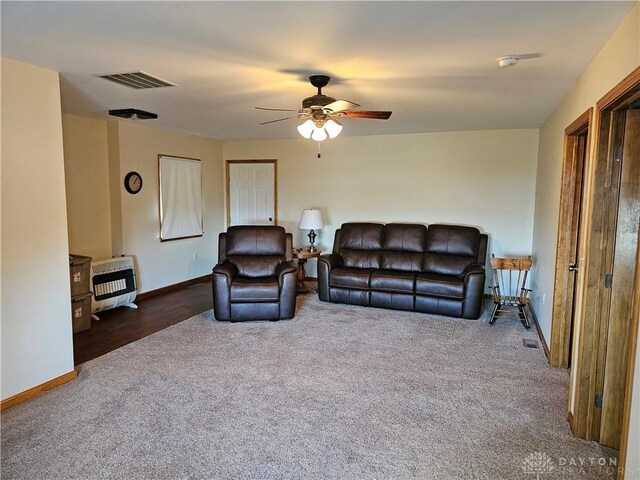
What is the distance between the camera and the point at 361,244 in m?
5.92

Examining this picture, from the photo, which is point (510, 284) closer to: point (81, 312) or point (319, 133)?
point (319, 133)

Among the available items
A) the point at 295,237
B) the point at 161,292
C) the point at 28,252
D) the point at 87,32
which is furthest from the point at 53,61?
the point at 295,237

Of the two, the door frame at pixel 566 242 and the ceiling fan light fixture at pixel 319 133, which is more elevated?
the ceiling fan light fixture at pixel 319 133

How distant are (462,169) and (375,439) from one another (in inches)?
172

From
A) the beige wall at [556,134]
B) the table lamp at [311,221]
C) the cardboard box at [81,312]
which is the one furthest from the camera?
the table lamp at [311,221]

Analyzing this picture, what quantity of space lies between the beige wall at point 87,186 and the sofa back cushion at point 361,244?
3.14 meters

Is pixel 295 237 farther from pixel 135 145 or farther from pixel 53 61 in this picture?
pixel 53 61

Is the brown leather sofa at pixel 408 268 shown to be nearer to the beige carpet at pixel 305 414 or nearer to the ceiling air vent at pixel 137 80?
the beige carpet at pixel 305 414

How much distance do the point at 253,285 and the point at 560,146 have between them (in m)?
3.34

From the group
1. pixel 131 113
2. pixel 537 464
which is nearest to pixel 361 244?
pixel 131 113

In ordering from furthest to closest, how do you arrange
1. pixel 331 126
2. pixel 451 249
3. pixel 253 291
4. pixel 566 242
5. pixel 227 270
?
pixel 451 249, pixel 227 270, pixel 253 291, pixel 566 242, pixel 331 126

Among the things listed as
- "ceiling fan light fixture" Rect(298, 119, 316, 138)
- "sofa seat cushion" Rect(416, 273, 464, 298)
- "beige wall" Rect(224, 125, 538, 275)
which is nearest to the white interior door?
"beige wall" Rect(224, 125, 538, 275)

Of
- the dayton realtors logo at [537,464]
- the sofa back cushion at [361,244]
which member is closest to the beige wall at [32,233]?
the dayton realtors logo at [537,464]

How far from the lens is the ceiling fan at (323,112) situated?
314 centimetres
